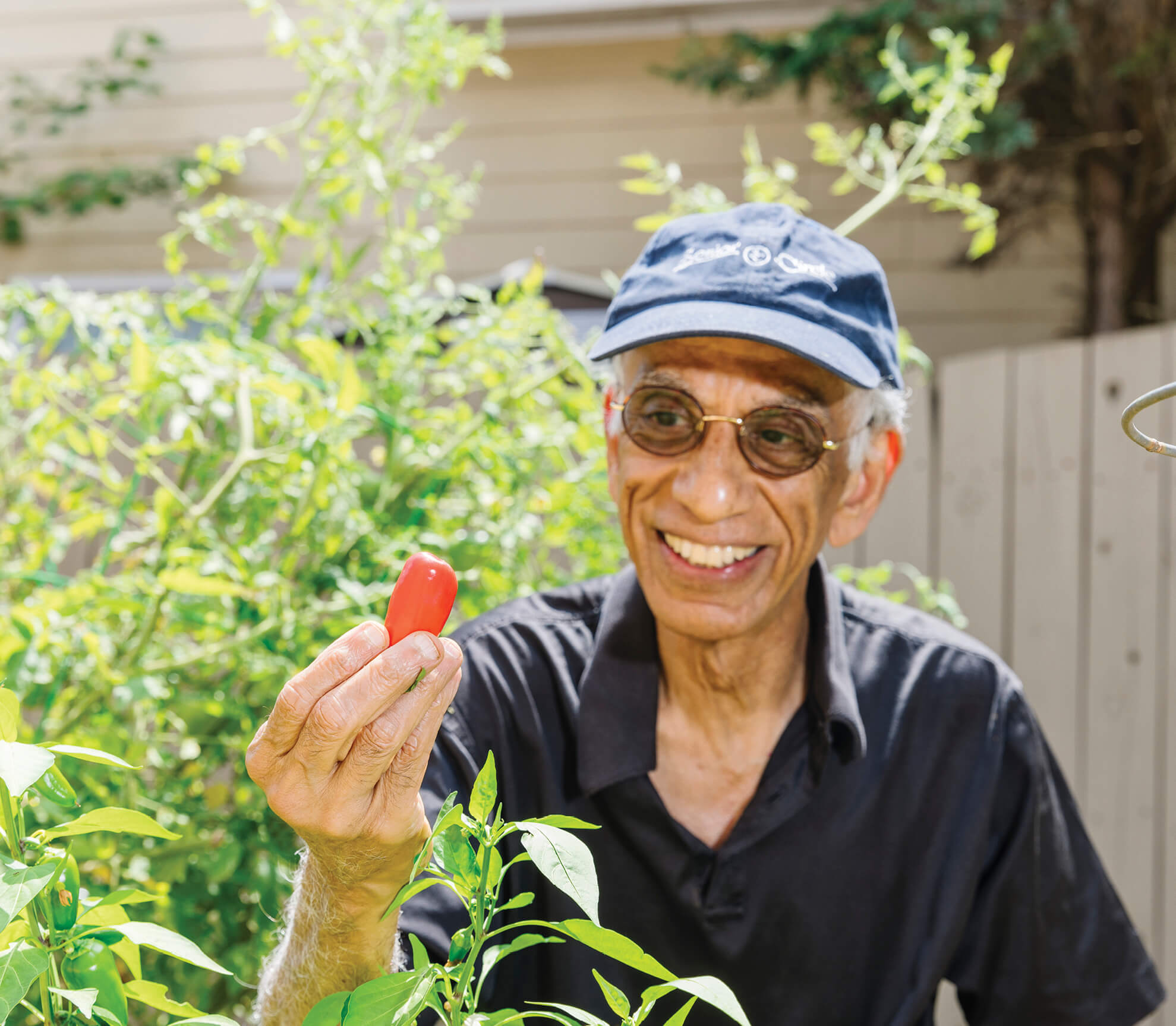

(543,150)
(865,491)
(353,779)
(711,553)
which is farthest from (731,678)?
(543,150)

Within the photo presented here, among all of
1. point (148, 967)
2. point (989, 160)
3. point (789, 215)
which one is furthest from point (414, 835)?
point (989, 160)

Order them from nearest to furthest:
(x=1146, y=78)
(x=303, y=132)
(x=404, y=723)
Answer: (x=404, y=723) → (x=303, y=132) → (x=1146, y=78)

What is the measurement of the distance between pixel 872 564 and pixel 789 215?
1844 mm

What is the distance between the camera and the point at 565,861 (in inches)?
20.6

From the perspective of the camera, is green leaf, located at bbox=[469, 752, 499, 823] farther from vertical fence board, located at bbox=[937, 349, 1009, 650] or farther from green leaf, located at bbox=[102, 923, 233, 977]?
vertical fence board, located at bbox=[937, 349, 1009, 650]

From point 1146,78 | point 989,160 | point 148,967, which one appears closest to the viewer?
point 148,967

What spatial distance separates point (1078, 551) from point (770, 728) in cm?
171

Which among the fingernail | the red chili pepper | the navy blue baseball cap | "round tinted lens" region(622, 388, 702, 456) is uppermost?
the navy blue baseball cap

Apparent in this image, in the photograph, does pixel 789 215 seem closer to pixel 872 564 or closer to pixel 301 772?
pixel 301 772

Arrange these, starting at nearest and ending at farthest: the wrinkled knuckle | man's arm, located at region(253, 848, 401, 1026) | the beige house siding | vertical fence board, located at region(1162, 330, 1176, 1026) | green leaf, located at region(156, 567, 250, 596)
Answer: the wrinkled knuckle
man's arm, located at region(253, 848, 401, 1026)
green leaf, located at region(156, 567, 250, 596)
vertical fence board, located at region(1162, 330, 1176, 1026)
the beige house siding

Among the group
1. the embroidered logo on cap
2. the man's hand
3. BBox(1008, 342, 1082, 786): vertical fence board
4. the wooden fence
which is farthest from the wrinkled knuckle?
BBox(1008, 342, 1082, 786): vertical fence board

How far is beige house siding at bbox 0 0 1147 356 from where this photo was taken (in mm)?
4598

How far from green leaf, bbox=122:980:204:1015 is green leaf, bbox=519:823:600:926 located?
8.3 inches

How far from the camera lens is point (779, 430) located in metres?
1.36
